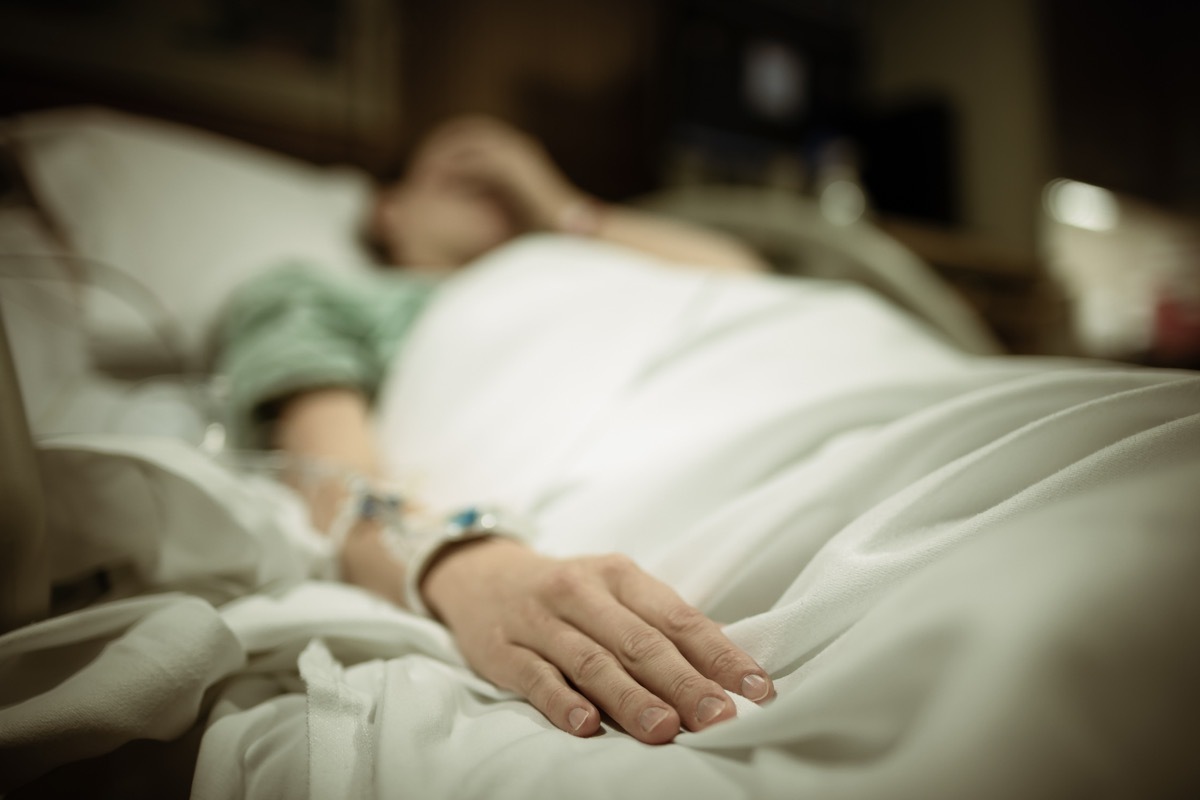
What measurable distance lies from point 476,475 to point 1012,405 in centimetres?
44

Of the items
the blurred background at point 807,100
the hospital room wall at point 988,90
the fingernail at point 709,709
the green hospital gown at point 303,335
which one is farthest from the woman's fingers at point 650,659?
the hospital room wall at point 988,90

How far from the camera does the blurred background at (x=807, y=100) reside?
1.38 m

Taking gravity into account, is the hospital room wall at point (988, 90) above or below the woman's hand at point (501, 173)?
above

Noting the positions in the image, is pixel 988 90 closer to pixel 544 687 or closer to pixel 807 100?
pixel 807 100

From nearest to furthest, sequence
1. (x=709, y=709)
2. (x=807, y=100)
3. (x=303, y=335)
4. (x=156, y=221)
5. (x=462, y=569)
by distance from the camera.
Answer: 1. (x=709, y=709)
2. (x=462, y=569)
3. (x=303, y=335)
4. (x=156, y=221)
5. (x=807, y=100)

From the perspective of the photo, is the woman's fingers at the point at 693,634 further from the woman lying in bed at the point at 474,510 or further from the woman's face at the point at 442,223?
the woman's face at the point at 442,223

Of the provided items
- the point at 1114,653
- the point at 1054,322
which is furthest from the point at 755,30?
the point at 1114,653

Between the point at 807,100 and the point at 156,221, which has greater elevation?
the point at 807,100

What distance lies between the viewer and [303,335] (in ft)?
2.59

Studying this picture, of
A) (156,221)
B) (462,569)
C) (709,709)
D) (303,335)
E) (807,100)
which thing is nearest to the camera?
(709,709)

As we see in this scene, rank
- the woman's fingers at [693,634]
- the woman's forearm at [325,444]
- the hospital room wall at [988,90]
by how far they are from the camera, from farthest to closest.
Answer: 1. the hospital room wall at [988,90]
2. the woman's forearm at [325,444]
3. the woman's fingers at [693,634]

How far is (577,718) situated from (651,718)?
0.12 feet

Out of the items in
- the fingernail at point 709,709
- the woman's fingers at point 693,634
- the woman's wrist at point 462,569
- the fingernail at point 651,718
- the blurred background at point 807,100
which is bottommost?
the woman's wrist at point 462,569

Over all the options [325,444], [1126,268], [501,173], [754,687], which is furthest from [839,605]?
[1126,268]
